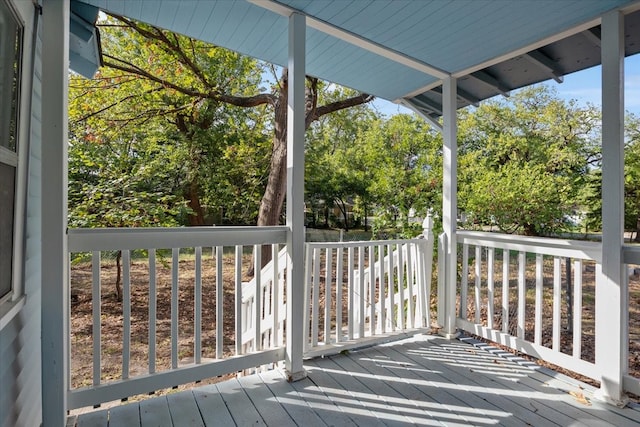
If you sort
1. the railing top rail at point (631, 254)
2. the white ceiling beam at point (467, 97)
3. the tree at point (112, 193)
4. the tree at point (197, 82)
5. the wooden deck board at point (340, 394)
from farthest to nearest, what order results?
the tree at point (197, 82)
the tree at point (112, 193)
the white ceiling beam at point (467, 97)
the railing top rail at point (631, 254)
the wooden deck board at point (340, 394)

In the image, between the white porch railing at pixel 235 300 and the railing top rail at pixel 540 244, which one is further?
the railing top rail at pixel 540 244

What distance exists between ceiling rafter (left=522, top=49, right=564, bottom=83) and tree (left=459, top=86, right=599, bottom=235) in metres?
2.04

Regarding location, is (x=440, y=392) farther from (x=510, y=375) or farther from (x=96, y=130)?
(x=96, y=130)

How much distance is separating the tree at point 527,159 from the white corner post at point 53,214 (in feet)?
15.2

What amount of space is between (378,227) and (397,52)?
2860mm

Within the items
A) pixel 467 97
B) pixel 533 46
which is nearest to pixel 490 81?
pixel 467 97

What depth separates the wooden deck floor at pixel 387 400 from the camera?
6.34 feet

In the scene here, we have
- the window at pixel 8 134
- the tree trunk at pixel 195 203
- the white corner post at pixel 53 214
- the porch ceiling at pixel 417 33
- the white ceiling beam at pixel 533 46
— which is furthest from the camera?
the tree trunk at pixel 195 203

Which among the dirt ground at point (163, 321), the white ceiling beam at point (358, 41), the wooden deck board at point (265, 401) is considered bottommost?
the dirt ground at point (163, 321)

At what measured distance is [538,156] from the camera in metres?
7.78

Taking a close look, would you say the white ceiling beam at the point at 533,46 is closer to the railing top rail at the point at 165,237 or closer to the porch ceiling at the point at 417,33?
the porch ceiling at the point at 417,33

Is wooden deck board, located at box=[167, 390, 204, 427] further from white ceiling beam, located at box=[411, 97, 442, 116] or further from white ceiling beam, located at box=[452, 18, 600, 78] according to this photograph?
white ceiling beam, located at box=[411, 97, 442, 116]

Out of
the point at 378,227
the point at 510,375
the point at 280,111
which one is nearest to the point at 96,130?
the point at 280,111

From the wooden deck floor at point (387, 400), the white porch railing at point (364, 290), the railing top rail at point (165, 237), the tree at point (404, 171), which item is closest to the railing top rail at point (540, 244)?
the white porch railing at point (364, 290)
